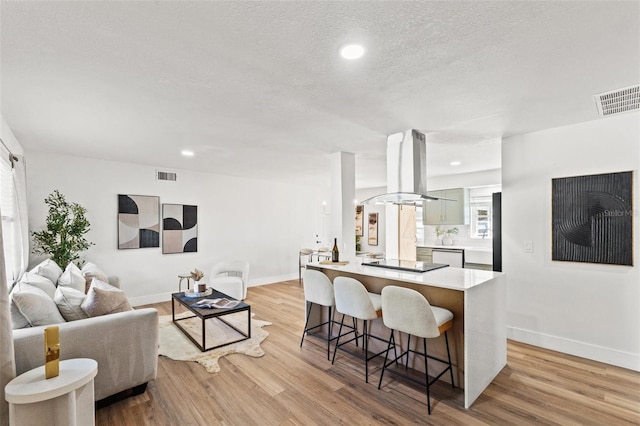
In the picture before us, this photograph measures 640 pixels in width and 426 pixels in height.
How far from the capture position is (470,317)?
2332mm

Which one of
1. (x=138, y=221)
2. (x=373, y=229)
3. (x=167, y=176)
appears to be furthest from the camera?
(x=373, y=229)

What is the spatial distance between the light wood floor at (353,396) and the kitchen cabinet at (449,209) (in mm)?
3430

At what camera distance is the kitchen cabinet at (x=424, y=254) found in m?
6.47

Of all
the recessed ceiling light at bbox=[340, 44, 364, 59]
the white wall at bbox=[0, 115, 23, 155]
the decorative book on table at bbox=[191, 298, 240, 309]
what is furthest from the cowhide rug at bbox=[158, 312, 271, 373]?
the recessed ceiling light at bbox=[340, 44, 364, 59]

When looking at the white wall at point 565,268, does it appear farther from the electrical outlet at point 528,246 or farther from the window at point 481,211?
the window at point 481,211

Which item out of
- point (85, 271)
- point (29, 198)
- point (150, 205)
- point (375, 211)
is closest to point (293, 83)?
point (85, 271)

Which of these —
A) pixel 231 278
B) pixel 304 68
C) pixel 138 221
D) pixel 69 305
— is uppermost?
pixel 304 68

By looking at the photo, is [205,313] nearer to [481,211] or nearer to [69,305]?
[69,305]

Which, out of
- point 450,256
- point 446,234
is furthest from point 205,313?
point 446,234

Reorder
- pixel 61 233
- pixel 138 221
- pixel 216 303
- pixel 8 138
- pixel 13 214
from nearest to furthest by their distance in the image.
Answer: pixel 8 138 < pixel 13 214 < pixel 216 303 < pixel 61 233 < pixel 138 221

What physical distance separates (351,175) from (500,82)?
2.45 m

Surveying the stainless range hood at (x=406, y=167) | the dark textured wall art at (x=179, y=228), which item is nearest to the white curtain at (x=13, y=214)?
the dark textured wall art at (x=179, y=228)

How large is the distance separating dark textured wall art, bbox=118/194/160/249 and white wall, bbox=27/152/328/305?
9 centimetres

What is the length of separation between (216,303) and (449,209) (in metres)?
5.10
